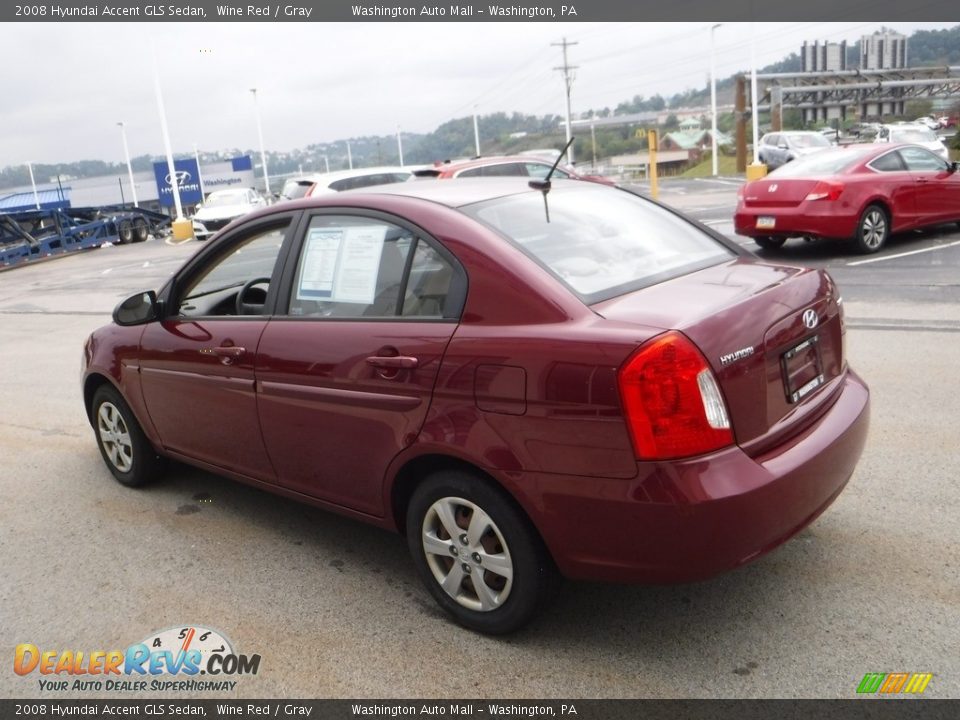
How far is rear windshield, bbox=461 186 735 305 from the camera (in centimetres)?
313

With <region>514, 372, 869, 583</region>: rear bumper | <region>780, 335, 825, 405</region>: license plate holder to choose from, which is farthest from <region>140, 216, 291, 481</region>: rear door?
<region>780, 335, 825, 405</region>: license plate holder

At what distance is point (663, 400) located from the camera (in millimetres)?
2600

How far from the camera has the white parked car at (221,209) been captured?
25.3 meters

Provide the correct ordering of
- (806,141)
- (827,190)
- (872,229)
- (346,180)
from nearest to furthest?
1. (827,190)
2. (872,229)
3. (346,180)
4. (806,141)

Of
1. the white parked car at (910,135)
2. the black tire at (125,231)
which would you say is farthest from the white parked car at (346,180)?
the white parked car at (910,135)

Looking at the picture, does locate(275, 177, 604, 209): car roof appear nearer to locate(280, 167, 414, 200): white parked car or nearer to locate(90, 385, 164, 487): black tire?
locate(90, 385, 164, 487): black tire

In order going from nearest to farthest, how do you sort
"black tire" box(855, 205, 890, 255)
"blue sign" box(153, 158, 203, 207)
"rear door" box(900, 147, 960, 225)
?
"black tire" box(855, 205, 890, 255), "rear door" box(900, 147, 960, 225), "blue sign" box(153, 158, 203, 207)

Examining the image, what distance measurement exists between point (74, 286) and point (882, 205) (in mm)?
14927

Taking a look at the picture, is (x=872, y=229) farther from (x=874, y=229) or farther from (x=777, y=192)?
(x=777, y=192)

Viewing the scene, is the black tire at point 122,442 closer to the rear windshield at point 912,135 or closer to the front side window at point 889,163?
the front side window at point 889,163

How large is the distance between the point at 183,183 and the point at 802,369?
49815mm

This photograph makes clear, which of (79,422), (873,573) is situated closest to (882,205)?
(873,573)
